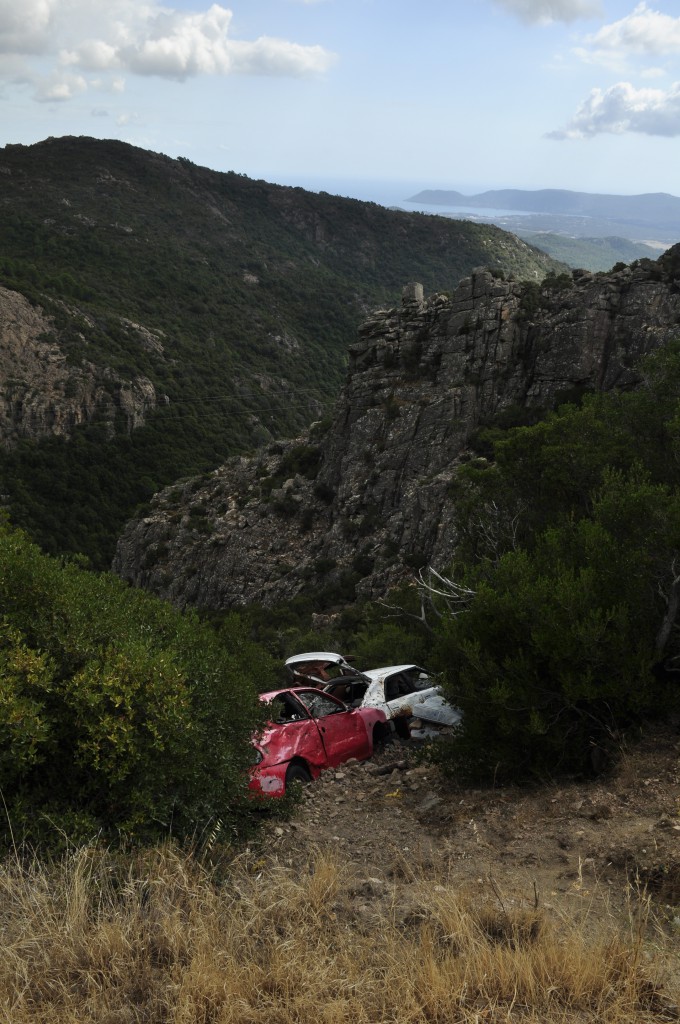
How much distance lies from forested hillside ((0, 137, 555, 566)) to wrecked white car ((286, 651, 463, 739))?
3367cm

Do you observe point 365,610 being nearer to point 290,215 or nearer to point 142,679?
point 142,679

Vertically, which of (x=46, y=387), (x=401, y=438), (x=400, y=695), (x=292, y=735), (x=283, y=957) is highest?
(x=46, y=387)

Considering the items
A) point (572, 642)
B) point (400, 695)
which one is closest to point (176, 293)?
point (400, 695)

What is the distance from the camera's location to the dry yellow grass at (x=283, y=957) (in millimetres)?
3844

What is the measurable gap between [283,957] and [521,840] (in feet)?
8.63

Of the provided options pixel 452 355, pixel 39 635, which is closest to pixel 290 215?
pixel 452 355

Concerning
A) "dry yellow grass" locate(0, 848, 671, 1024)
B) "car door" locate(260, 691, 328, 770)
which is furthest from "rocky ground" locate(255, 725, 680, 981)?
"car door" locate(260, 691, 328, 770)

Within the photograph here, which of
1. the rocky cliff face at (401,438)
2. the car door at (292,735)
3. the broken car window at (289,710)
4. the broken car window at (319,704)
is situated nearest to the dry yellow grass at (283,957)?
the car door at (292,735)

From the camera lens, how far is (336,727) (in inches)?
381

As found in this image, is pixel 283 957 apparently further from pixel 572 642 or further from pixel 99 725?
pixel 572 642

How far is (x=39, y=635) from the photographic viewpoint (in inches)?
236

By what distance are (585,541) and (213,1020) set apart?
671cm

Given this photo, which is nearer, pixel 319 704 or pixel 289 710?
pixel 289 710

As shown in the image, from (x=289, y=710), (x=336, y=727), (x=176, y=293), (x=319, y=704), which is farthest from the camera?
(x=176, y=293)
